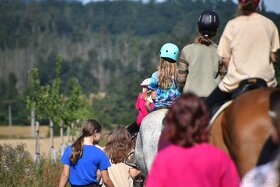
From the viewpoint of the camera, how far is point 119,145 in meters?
13.4

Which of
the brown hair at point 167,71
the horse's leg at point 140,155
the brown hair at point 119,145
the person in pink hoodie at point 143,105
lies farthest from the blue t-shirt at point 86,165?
the brown hair at point 167,71

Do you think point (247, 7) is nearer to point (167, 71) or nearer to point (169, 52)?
point (169, 52)

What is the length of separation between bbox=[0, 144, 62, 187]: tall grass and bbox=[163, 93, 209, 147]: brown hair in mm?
11009

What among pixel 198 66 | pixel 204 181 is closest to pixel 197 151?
pixel 204 181

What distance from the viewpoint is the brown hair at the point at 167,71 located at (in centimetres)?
1095

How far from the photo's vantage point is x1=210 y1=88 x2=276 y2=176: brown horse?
7020 mm

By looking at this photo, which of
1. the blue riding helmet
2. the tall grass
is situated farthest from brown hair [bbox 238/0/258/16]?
the tall grass

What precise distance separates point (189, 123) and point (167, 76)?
491 centimetres

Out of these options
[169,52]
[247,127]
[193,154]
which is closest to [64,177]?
[169,52]

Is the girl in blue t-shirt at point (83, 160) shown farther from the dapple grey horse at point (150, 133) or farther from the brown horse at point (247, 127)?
the brown horse at point (247, 127)

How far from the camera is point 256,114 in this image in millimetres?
7113

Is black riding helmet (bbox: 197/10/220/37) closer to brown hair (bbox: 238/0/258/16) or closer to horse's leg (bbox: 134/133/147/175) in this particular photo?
brown hair (bbox: 238/0/258/16)

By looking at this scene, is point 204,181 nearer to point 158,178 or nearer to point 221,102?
point 158,178

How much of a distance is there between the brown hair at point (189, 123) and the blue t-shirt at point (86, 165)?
5.86m
